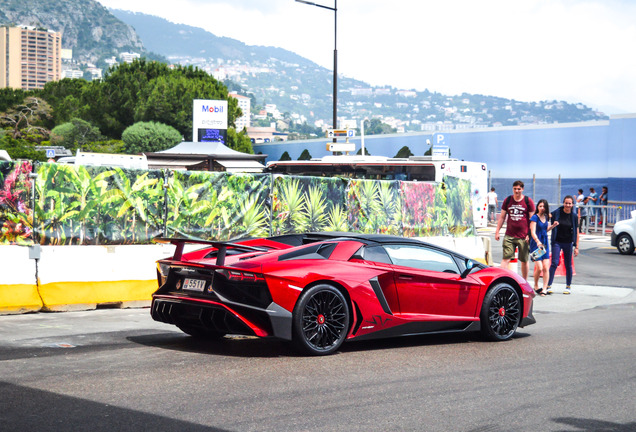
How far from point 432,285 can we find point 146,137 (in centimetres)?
6683

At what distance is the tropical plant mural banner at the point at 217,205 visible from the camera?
12195 millimetres

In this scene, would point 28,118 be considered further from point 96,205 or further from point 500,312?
point 500,312

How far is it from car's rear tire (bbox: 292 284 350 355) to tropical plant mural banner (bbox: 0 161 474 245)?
484cm

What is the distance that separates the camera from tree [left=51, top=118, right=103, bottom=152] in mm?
74000

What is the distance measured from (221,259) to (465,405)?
2.72 m

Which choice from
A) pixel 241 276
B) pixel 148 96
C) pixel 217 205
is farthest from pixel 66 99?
pixel 241 276

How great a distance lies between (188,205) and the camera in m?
12.3

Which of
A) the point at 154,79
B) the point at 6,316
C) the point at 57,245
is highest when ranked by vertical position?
the point at 154,79

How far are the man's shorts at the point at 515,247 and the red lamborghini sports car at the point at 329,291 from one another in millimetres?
4688

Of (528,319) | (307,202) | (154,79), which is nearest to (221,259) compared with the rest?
(528,319)

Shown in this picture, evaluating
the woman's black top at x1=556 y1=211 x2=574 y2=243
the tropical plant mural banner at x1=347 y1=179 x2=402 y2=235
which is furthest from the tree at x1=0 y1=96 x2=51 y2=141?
the woman's black top at x1=556 y1=211 x2=574 y2=243

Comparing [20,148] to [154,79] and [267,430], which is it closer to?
[154,79]

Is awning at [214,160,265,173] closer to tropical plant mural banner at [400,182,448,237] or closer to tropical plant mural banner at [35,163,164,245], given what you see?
tropical plant mural banner at [400,182,448,237]

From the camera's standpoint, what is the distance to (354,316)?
308 inches
